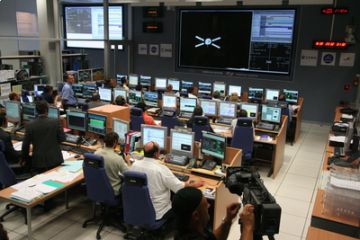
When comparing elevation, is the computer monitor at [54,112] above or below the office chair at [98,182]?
above

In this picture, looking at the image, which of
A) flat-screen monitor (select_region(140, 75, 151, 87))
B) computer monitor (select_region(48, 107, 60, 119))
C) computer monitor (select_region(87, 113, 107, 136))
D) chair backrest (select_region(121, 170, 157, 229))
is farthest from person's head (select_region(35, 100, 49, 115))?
flat-screen monitor (select_region(140, 75, 151, 87))

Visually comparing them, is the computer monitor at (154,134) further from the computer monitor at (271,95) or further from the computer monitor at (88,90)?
the computer monitor at (271,95)

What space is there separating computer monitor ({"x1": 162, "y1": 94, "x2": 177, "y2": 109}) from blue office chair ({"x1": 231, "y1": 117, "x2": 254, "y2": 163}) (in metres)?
2.80

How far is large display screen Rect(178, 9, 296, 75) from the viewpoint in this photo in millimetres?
10867

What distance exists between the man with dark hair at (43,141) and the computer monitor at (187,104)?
13.3ft

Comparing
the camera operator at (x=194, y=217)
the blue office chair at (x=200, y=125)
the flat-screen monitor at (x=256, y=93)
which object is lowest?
the blue office chair at (x=200, y=125)

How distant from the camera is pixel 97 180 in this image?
4156 mm

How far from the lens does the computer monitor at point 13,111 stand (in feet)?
21.8

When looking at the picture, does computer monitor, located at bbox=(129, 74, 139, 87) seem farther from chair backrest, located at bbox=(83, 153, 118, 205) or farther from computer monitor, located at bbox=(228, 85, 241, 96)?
chair backrest, located at bbox=(83, 153, 118, 205)

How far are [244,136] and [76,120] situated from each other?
9.96 ft

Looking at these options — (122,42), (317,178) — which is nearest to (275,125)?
(317,178)

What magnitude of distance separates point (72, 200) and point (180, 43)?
27.7 feet

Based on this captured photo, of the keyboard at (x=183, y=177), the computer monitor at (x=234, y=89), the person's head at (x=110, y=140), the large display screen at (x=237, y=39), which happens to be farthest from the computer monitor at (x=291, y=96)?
the person's head at (x=110, y=140)

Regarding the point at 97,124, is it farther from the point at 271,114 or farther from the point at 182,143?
the point at 271,114
